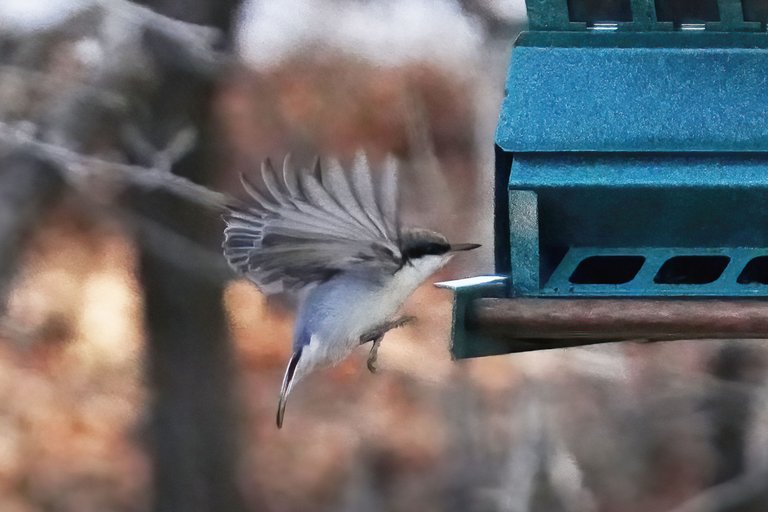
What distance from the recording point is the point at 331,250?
1.05 meters

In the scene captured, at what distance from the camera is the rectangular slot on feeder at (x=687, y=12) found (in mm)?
999

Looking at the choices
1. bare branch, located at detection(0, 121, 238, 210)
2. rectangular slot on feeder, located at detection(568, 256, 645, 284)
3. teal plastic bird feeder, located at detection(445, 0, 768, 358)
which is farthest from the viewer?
bare branch, located at detection(0, 121, 238, 210)

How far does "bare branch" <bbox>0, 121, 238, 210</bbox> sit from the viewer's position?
7.82ft

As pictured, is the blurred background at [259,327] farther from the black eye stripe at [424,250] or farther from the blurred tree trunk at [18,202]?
the black eye stripe at [424,250]

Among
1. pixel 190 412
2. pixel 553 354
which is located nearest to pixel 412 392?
pixel 553 354

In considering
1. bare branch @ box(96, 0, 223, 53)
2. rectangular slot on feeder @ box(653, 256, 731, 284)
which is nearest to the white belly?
rectangular slot on feeder @ box(653, 256, 731, 284)

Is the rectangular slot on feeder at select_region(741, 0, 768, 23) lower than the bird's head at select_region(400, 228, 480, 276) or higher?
higher

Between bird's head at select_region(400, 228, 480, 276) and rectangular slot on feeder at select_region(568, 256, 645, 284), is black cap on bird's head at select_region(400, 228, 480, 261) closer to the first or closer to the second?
bird's head at select_region(400, 228, 480, 276)

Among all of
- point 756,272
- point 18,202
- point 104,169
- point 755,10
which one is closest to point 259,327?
point 104,169

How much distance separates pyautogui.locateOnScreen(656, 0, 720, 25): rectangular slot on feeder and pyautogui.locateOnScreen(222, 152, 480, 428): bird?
1.03 feet

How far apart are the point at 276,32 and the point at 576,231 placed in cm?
158

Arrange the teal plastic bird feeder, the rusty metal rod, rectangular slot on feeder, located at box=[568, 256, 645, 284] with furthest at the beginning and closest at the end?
rectangular slot on feeder, located at box=[568, 256, 645, 284], the teal plastic bird feeder, the rusty metal rod

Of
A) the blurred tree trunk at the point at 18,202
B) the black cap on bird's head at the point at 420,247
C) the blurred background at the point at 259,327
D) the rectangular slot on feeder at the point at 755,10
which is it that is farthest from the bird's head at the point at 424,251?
the blurred tree trunk at the point at 18,202

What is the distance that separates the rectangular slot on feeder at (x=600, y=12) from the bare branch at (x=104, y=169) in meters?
1.51
